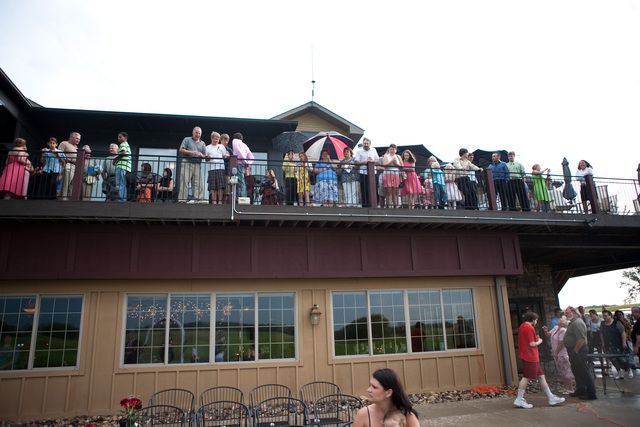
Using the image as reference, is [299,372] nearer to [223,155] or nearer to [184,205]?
[184,205]

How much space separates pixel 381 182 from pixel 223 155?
3.65 meters

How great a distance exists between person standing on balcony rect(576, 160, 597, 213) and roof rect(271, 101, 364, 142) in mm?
6864

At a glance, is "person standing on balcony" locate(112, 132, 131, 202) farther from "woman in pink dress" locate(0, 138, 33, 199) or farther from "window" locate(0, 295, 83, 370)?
"window" locate(0, 295, 83, 370)

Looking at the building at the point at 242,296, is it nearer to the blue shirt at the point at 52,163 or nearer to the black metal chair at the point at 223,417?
the black metal chair at the point at 223,417

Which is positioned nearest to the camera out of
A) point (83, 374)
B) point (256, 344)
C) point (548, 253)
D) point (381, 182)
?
point (83, 374)

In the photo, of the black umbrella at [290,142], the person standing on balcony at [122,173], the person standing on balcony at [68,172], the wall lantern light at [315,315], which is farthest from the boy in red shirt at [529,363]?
the person standing on balcony at [68,172]

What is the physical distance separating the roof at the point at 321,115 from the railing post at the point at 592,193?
7.13 m

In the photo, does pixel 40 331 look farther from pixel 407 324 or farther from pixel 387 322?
pixel 407 324

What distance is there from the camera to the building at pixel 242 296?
873 cm

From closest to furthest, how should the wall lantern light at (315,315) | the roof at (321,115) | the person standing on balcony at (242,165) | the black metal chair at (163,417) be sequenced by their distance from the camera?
the black metal chair at (163,417)
the person standing on balcony at (242,165)
the wall lantern light at (315,315)
the roof at (321,115)

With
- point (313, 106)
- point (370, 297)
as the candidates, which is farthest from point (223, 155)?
point (313, 106)

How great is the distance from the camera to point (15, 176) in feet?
28.3

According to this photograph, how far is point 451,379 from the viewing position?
33.8ft

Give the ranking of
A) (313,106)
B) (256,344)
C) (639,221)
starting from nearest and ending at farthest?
(256,344) → (639,221) → (313,106)
